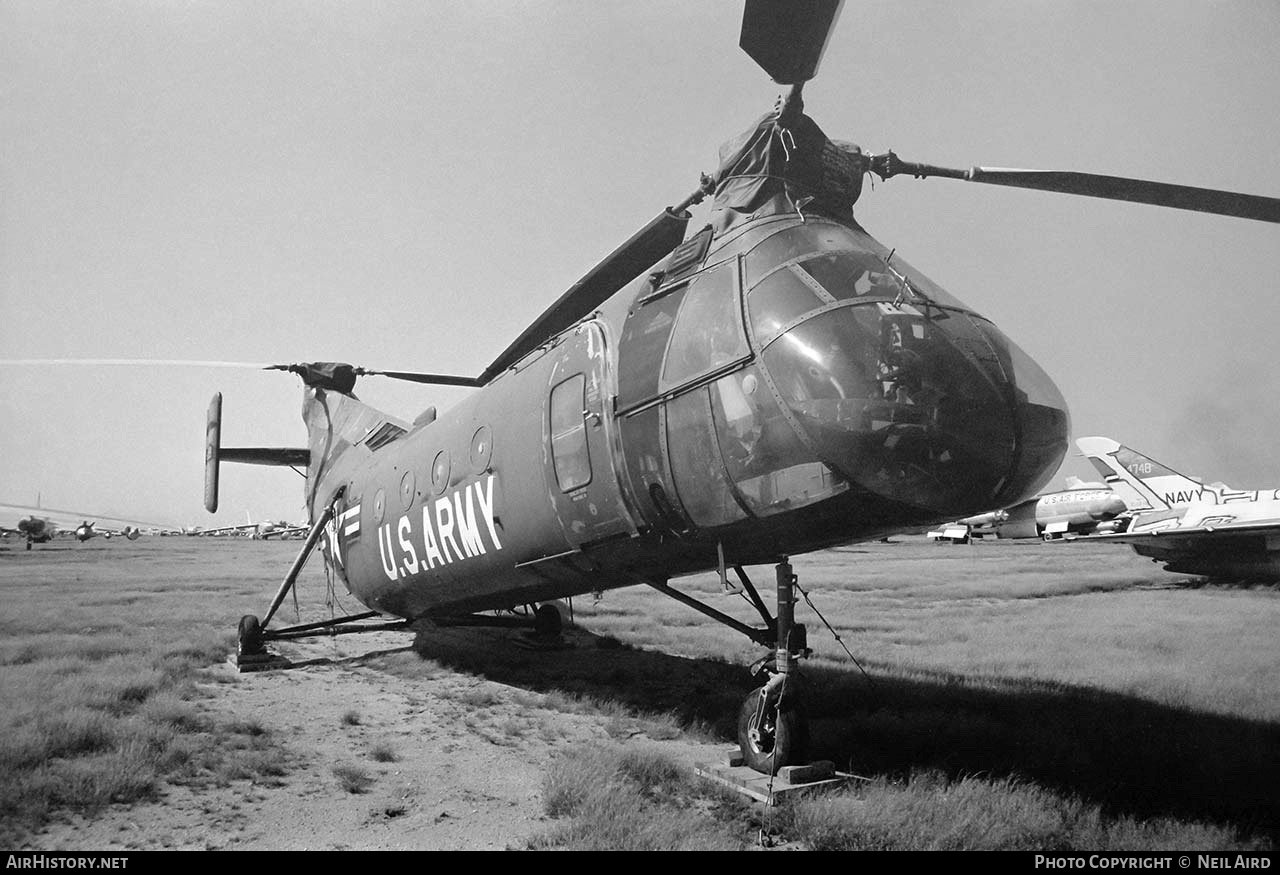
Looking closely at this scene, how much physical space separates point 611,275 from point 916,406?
326 cm

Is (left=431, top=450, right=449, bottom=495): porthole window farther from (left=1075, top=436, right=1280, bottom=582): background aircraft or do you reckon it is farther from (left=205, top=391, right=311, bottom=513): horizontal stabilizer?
(left=1075, top=436, right=1280, bottom=582): background aircraft

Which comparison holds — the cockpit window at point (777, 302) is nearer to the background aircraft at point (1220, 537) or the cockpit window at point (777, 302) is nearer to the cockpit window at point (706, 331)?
the cockpit window at point (706, 331)

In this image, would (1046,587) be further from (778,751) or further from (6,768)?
(6,768)

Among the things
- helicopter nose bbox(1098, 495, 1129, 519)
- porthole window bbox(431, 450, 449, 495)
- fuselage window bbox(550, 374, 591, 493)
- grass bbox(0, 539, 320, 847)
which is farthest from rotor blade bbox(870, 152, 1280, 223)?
helicopter nose bbox(1098, 495, 1129, 519)

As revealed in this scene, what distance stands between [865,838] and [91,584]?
24.2m

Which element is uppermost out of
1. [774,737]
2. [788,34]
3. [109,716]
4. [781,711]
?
[788,34]

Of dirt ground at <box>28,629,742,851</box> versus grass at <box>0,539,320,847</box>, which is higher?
grass at <box>0,539,320,847</box>

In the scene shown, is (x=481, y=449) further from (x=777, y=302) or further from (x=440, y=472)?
(x=777, y=302)

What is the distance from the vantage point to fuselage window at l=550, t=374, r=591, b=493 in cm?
593

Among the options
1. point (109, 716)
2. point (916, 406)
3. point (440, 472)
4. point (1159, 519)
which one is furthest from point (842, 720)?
point (1159, 519)

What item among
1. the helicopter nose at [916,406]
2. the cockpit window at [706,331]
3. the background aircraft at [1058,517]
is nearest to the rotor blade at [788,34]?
the cockpit window at [706,331]

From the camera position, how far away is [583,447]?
5.91 metres

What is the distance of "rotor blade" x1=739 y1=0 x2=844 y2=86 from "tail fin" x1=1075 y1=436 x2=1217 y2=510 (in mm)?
30510

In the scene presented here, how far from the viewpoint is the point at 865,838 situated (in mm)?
4137
